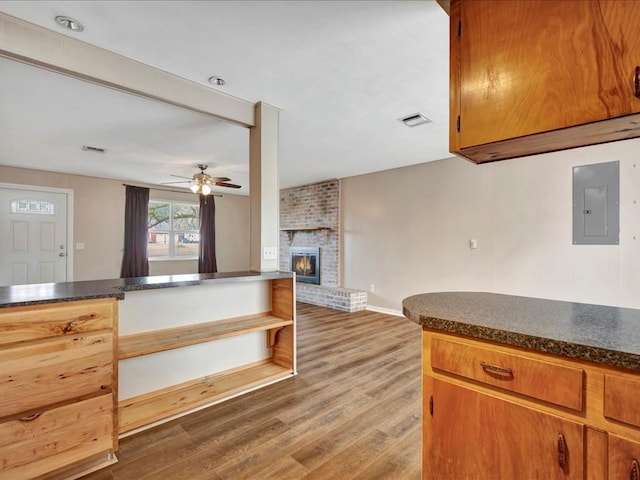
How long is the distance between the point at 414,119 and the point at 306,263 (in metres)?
4.08

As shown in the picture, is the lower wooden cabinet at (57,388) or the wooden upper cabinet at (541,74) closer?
→ the wooden upper cabinet at (541,74)

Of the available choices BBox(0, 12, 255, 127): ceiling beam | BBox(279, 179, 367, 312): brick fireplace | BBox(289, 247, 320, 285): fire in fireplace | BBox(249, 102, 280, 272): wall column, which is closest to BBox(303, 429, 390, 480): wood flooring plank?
BBox(249, 102, 280, 272): wall column

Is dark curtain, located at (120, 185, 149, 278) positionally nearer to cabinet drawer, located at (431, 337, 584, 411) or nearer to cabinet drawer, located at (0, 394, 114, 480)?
cabinet drawer, located at (0, 394, 114, 480)

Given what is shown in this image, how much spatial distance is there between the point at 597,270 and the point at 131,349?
14.5 ft

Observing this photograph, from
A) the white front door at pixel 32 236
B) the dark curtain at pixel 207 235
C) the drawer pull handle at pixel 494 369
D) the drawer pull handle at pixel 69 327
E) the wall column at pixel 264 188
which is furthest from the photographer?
the dark curtain at pixel 207 235

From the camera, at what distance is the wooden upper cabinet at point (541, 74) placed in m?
1.01

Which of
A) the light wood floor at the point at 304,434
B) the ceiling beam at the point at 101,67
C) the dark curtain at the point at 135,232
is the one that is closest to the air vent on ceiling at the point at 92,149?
the dark curtain at the point at 135,232

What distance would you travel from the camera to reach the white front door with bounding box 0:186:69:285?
490 cm

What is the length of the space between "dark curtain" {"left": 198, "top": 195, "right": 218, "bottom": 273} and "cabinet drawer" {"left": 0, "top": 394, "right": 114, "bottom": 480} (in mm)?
5739

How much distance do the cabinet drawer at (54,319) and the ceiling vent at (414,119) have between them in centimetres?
301

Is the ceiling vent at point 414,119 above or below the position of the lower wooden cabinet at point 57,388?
above

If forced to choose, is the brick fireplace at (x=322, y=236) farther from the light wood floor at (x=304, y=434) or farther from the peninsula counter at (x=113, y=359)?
the peninsula counter at (x=113, y=359)

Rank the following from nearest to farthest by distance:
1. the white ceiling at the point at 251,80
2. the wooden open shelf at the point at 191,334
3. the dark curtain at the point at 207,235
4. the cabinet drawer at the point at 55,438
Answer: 1. the cabinet drawer at the point at 55,438
2. the white ceiling at the point at 251,80
3. the wooden open shelf at the point at 191,334
4. the dark curtain at the point at 207,235

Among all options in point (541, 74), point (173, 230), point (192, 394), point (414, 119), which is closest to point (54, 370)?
point (192, 394)
